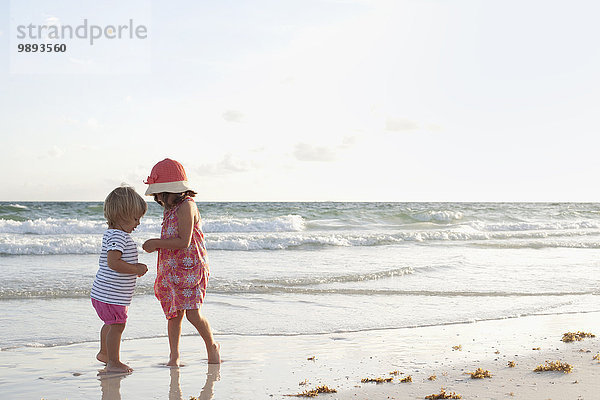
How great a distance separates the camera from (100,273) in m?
4.30

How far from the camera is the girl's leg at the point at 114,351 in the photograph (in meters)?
4.29

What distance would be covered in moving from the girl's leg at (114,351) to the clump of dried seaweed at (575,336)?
3.78 m

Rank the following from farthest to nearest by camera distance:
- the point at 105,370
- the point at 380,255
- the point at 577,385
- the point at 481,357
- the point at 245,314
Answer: the point at 380,255 < the point at 245,314 < the point at 481,357 < the point at 105,370 < the point at 577,385

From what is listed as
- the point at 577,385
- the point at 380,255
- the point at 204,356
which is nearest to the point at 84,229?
the point at 380,255

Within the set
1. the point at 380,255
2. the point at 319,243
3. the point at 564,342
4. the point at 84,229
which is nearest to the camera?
the point at 564,342

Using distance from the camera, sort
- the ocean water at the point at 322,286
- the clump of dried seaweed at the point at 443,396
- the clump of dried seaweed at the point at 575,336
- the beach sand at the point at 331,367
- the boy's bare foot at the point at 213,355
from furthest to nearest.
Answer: the ocean water at the point at 322,286 → the clump of dried seaweed at the point at 575,336 → the boy's bare foot at the point at 213,355 → the beach sand at the point at 331,367 → the clump of dried seaweed at the point at 443,396

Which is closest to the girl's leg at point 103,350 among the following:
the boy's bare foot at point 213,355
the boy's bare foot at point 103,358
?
the boy's bare foot at point 103,358

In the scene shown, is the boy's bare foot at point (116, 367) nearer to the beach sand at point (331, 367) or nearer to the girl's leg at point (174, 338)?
the beach sand at point (331, 367)

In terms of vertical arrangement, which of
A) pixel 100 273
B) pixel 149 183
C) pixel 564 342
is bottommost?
pixel 564 342

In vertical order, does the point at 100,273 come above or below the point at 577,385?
above

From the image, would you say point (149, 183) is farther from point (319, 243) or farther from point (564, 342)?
point (319, 243)

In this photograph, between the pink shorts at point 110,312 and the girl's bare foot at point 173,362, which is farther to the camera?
the girl's bare foot at point 173,362

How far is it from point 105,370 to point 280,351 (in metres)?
1.43

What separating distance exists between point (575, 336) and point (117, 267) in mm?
4069
